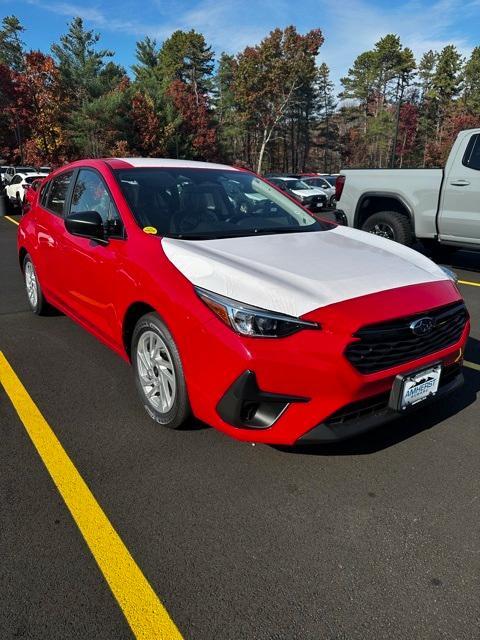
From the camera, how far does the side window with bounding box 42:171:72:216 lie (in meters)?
4.28

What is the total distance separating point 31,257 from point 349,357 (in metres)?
3.82

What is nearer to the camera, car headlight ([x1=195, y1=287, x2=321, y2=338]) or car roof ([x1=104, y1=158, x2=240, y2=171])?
car headlight ([x1=195, y1=287, x2=321, y2=338])

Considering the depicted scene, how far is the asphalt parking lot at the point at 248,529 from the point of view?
180 cm

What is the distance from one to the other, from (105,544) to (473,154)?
6.93 meters

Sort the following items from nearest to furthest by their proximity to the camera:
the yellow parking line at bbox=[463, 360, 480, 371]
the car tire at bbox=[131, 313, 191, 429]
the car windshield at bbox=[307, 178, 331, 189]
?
1. the car tire at bbox=[131, 313, 191, 429]
2. the yellow parking line at bbox=[463, 360, 480, 371]
3. the car windshield at bbox=[307, 178, 331, 189]

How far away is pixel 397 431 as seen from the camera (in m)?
3.01

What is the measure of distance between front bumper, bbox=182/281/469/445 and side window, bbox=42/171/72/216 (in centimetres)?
251

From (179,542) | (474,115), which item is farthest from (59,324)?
(474,115)

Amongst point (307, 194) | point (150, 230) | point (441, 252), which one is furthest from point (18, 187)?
point (150, 230)

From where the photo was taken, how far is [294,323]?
2.32 metres

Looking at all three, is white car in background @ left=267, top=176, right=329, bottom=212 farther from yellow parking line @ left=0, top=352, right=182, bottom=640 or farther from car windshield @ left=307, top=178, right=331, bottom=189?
yellow parking line @ left=0, top=352, right=182, bottom=640

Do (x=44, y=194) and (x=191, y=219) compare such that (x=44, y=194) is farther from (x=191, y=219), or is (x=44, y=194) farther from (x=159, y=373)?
(x=159, y=373)

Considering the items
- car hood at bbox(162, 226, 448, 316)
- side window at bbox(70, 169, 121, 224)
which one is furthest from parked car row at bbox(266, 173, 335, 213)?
car hood at bbox(162, 226, 448, 316)

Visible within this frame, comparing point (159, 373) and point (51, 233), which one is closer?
point (159, 373)
